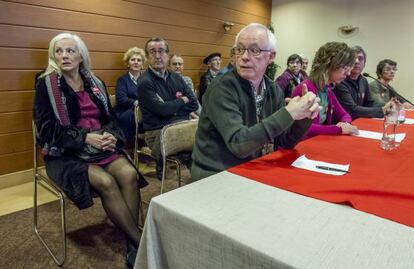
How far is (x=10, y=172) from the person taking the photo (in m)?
2.98

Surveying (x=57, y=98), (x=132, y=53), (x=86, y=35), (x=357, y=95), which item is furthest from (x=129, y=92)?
(x=357, y=95)

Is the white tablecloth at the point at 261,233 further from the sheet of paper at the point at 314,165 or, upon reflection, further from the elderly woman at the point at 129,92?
the elderly woman at the point at 129,92

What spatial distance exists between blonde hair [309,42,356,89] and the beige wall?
12.9 ft

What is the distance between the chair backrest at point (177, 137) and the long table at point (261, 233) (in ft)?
2.92

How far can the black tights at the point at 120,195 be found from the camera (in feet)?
5.63

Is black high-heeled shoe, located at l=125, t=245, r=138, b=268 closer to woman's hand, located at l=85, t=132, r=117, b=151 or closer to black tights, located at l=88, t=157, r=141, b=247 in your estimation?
black tights, located at l=88, t=157, r=141, b=247

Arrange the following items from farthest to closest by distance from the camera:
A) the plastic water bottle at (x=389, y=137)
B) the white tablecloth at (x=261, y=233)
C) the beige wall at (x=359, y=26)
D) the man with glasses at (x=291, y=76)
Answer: the beige wall at (x=359, y=26)
the man with glasses at (x=291, y=76)
the plastic water bottle at (x=389, y=137)
the white tablecloth at (x=261, y=233)

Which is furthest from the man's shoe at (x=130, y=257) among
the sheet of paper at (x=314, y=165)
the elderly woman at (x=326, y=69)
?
the elderly woman at (x=326, y=69)

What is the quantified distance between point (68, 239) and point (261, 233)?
170cm

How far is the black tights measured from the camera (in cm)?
171

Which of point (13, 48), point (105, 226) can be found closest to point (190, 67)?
point (13, 48)

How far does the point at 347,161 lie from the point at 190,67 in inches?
143

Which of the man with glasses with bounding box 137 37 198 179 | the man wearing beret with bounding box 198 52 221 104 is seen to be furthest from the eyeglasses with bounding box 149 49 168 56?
the man wearing beret with bounding box 198 52 221 104

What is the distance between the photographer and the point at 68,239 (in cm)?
202
